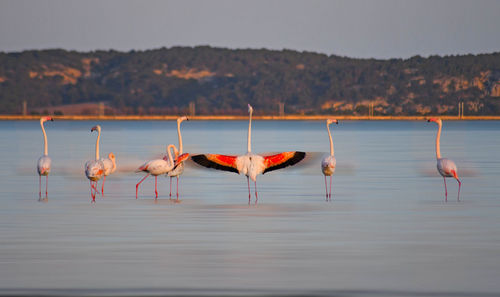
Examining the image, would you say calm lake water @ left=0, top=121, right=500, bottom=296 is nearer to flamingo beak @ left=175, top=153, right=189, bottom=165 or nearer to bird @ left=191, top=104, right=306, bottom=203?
bird @ left=191, top=104, right=306, bottom=203

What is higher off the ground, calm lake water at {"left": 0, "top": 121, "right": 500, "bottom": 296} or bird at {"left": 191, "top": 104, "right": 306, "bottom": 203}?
bird at {"left": 191, "top": 104, "right": 306, "bottom": 203}

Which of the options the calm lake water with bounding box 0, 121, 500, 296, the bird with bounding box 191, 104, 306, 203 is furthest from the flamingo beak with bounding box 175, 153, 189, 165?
the calm lake water with bounding box 0, 121, 500, 296

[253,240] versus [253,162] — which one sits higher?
[253,162]

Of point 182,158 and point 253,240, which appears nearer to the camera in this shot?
point 253,240

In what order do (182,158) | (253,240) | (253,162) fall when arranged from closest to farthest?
(253,240) → (253,162) → (182,158)

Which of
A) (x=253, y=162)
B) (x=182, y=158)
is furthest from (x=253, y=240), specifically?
(x=182, y=158)

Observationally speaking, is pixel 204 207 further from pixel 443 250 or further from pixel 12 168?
pixel 12 168

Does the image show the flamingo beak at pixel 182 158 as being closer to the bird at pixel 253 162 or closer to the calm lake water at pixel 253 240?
the bird at pixel 253 162

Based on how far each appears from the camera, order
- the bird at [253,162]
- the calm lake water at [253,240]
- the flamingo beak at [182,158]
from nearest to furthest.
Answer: the calm lake water at [253,240]
the bird at [253,162]
the flamingo beak at [182,158]

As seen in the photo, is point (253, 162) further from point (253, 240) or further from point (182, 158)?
point (253, 240)

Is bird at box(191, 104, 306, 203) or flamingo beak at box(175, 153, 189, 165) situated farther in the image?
flamingo beak at box(175, 153, 189, 165)

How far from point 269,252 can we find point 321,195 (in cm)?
827

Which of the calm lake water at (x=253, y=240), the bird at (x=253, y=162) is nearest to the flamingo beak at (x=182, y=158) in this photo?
the bird at (x=253, y=162)

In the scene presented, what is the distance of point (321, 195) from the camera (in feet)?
66.9
